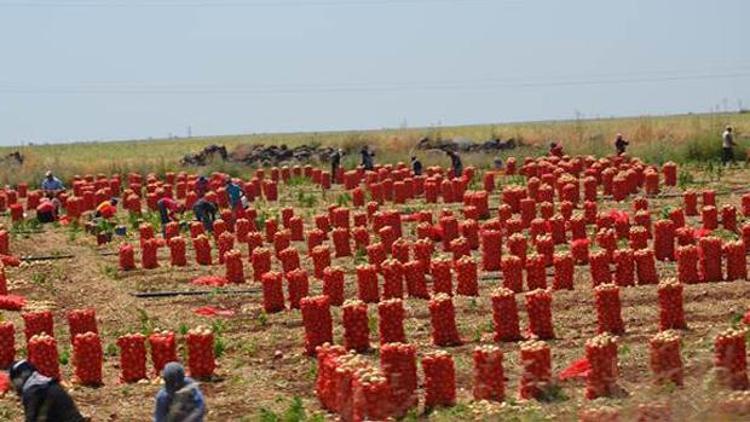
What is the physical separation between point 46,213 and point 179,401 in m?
21.1

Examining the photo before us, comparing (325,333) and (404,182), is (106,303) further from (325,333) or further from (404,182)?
(404,182)

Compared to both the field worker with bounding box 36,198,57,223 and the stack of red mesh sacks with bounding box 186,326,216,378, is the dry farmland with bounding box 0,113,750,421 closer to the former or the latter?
the stack of red mesh sacks with bounding box 186,326,216,378

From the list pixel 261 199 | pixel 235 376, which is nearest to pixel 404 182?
pixel 261 199

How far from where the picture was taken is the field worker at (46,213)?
29.6 m

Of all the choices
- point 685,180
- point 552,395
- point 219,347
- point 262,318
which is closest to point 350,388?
point 552,395

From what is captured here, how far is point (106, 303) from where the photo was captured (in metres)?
19.1

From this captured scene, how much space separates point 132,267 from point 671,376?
16.6 meters

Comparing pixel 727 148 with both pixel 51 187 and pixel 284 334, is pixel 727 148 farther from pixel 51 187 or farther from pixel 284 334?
pixel 284 334

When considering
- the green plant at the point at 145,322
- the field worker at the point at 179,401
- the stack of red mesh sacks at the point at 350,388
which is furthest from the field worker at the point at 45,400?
the green plant at the point at 145,322

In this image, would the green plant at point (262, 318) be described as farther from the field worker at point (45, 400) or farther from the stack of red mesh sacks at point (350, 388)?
the field worker at point (45, 400)

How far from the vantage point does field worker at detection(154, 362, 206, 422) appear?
30.7 feet

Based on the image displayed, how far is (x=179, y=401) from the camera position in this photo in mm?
9516

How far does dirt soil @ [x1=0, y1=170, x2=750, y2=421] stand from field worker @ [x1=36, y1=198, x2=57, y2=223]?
623cm

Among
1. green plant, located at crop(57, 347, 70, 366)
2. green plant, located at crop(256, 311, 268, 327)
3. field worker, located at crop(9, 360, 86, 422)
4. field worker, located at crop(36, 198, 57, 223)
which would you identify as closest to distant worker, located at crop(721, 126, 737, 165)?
field worker, located at crop(36, 198, 57, 223)
